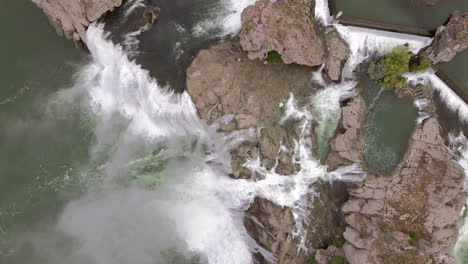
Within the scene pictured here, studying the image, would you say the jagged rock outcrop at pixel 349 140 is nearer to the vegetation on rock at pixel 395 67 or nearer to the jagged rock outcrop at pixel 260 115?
the vegetation on rock at pixel 395 67

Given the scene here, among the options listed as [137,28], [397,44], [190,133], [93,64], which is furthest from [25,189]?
[397,44]

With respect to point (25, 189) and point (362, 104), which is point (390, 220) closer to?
point (362, 104)

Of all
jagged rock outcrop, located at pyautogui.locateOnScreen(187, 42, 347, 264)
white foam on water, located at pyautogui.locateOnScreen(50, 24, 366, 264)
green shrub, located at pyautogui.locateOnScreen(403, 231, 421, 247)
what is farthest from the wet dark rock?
green shrub, located at pyautogui.locateOnScreen(403, 231, 421, 247)

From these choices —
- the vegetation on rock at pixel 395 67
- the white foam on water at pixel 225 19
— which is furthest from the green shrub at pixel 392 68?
the white foam on water at pixel 225 19

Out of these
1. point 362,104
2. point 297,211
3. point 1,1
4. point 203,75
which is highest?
point 1,1

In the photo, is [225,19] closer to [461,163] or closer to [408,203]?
[408,203]
